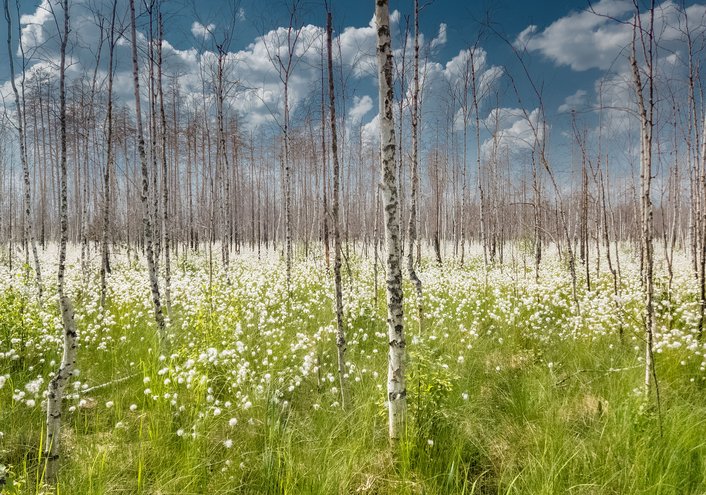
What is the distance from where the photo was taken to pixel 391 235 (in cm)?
310

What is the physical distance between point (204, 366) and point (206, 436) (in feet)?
4.46

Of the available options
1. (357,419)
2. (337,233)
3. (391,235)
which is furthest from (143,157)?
(357,419)

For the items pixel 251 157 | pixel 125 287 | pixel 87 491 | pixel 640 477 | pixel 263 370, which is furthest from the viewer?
pixel 251 157

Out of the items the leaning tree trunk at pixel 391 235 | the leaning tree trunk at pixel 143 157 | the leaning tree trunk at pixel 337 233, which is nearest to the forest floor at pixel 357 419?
the leaning tree trunk at pixel 391 235

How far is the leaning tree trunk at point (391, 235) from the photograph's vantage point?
3051 millimetres

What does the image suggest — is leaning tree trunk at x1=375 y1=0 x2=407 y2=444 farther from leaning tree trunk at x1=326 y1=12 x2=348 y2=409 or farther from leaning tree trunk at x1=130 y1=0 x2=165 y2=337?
leaning tree trunk at x1=130 y1=0 x2=165 y2=337

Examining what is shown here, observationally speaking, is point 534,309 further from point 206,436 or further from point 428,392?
point 206,436

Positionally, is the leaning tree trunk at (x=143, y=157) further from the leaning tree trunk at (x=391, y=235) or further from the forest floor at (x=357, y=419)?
the leaning tree trunk at (x=391, y=235)

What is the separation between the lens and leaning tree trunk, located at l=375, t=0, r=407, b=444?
305 centimetres

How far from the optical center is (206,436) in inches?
129

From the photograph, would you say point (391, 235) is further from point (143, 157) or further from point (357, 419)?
point (143, 157)

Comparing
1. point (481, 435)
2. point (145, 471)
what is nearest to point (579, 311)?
point (481, 435)

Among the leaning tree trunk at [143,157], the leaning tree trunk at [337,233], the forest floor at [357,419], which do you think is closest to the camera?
the forest floor at [357,419]

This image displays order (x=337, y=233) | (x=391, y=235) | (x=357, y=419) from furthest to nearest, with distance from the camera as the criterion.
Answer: (x=337, y=233) → (x=357, y=419) → (x=391, y=235)
